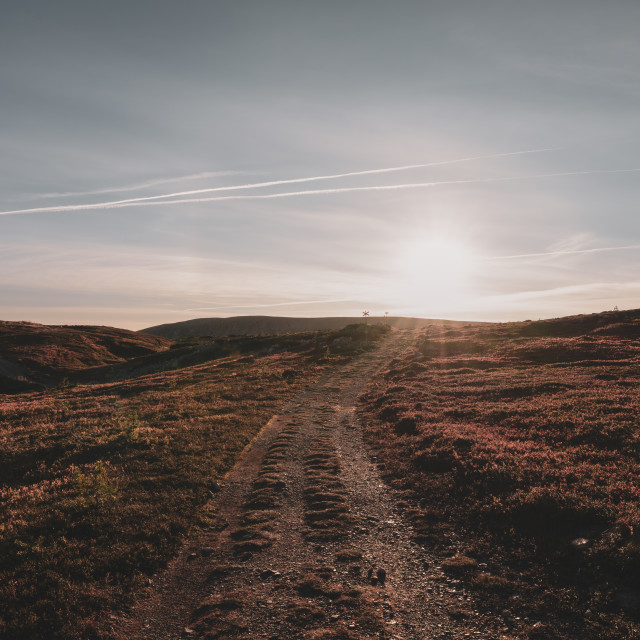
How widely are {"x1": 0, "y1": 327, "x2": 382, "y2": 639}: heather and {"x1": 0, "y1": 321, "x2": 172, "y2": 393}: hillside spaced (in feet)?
165

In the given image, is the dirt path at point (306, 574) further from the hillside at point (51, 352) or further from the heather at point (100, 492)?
the hillside at point (51, 352)

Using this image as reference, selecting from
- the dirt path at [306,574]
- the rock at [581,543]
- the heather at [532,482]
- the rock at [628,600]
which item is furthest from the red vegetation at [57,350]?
the rock at [628,600]

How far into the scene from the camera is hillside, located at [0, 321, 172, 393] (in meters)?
74.2

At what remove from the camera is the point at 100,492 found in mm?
13898

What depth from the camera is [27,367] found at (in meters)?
77.9

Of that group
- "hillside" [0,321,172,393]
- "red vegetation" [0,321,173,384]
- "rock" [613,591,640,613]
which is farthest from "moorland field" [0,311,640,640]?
"red vegetation" [0,321,173,384]

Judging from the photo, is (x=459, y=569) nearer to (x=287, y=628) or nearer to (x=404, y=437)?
(x=287, y=628)

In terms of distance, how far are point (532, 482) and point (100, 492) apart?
1541 cm

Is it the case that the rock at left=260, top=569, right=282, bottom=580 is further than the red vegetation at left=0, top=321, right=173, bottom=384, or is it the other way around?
the red vegetation at left=0, top=321, right=173, bottom=384

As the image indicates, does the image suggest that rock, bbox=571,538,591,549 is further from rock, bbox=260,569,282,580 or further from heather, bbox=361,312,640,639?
rock, bbox=260,569,282,580

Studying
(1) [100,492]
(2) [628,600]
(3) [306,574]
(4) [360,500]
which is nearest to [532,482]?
(2) [628,600]

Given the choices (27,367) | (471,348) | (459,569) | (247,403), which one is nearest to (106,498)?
(459,569)

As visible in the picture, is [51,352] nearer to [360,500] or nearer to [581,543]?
[360,500]

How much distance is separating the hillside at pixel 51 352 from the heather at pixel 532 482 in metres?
70.7
